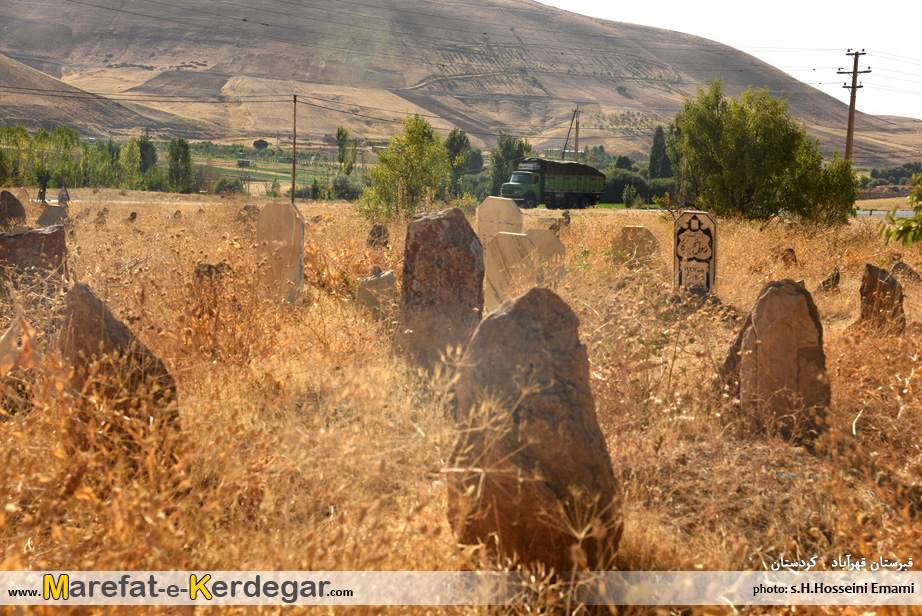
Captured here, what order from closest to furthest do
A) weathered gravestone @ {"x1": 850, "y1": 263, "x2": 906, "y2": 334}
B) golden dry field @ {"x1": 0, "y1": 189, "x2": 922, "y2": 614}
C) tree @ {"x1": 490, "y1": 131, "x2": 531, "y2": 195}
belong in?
golden dry field @ {"x1": 0, "y1": 189, "x2": 922, "y2": 614} → weathered gravestone @ {"x1": 850, "y1": 263, "x2": 906, "y2": 334} → tree @ {"x1": 490, "y1": 131, "x2": 531, "y2": 195}

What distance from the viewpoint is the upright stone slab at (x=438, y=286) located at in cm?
523

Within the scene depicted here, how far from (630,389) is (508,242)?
3.40 meters

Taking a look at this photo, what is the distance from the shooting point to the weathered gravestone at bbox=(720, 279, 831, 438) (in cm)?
423

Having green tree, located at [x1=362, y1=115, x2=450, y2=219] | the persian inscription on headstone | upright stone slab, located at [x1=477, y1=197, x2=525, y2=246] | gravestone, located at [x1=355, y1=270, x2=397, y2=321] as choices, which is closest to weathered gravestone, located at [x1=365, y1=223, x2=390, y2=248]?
upright stone slab, located at [x1=477, y1=197, x2=525, y2=246]

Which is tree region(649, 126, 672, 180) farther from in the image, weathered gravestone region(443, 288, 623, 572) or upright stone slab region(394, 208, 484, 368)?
weathered gravestone region(443, 288, 623, 572)

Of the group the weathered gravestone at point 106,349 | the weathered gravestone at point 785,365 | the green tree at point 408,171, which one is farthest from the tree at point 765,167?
the weathered gravestone at point 106,349

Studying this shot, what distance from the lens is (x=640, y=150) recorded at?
128m

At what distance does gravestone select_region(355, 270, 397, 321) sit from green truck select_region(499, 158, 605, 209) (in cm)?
2969

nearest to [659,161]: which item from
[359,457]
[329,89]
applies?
[359,457]

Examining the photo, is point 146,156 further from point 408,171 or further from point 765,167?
point 765,167

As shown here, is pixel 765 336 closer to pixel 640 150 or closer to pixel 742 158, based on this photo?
pixel 742 158

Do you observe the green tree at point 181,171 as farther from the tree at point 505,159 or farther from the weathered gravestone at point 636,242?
the weathered gravestone at point 636,242

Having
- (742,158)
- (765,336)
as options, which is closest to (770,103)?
(742,158)

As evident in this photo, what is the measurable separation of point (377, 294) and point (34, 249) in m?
3.48
